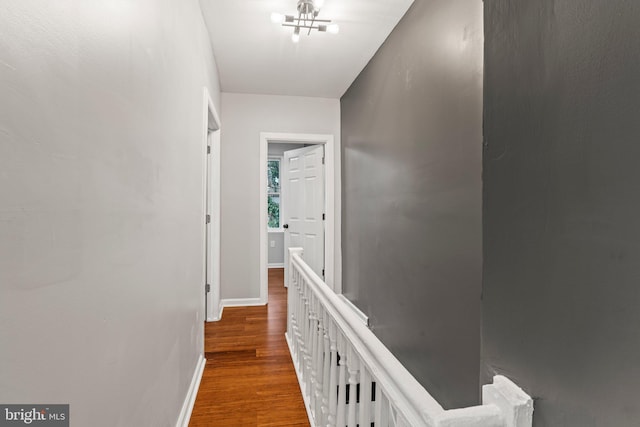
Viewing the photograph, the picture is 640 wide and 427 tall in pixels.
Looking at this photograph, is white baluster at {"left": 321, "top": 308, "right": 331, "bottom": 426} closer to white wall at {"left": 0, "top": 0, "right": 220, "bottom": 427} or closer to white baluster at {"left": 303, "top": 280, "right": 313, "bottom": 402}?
white baluster at {"left": 303, "top": 280, "right": 313, "bottom": 402}

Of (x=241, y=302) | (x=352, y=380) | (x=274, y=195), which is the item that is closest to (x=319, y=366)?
(x=352, y=380)

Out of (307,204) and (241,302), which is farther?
(307,204)

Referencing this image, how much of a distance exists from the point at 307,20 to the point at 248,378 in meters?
2.57

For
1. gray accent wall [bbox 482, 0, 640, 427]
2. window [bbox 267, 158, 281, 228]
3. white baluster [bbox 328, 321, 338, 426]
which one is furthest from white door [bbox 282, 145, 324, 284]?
gray accent wall [bbox 482, 0, 640, 427]

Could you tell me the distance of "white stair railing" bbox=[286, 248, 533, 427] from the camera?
568mm

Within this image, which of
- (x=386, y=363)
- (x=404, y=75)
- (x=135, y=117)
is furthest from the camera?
(x=404, y=75)

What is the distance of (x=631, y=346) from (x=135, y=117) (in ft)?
4.22

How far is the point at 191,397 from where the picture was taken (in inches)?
76.8

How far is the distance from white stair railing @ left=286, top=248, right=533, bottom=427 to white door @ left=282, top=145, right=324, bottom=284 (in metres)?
1.76

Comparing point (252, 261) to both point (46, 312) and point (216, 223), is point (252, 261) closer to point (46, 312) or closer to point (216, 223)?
point (216, 223)

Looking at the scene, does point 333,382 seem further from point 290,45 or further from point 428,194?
point 290,45

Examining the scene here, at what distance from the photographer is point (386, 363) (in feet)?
2.57

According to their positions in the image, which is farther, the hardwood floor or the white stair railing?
the hardwood floor

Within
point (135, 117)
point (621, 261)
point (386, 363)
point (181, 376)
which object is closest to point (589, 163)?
point (621, 261)
